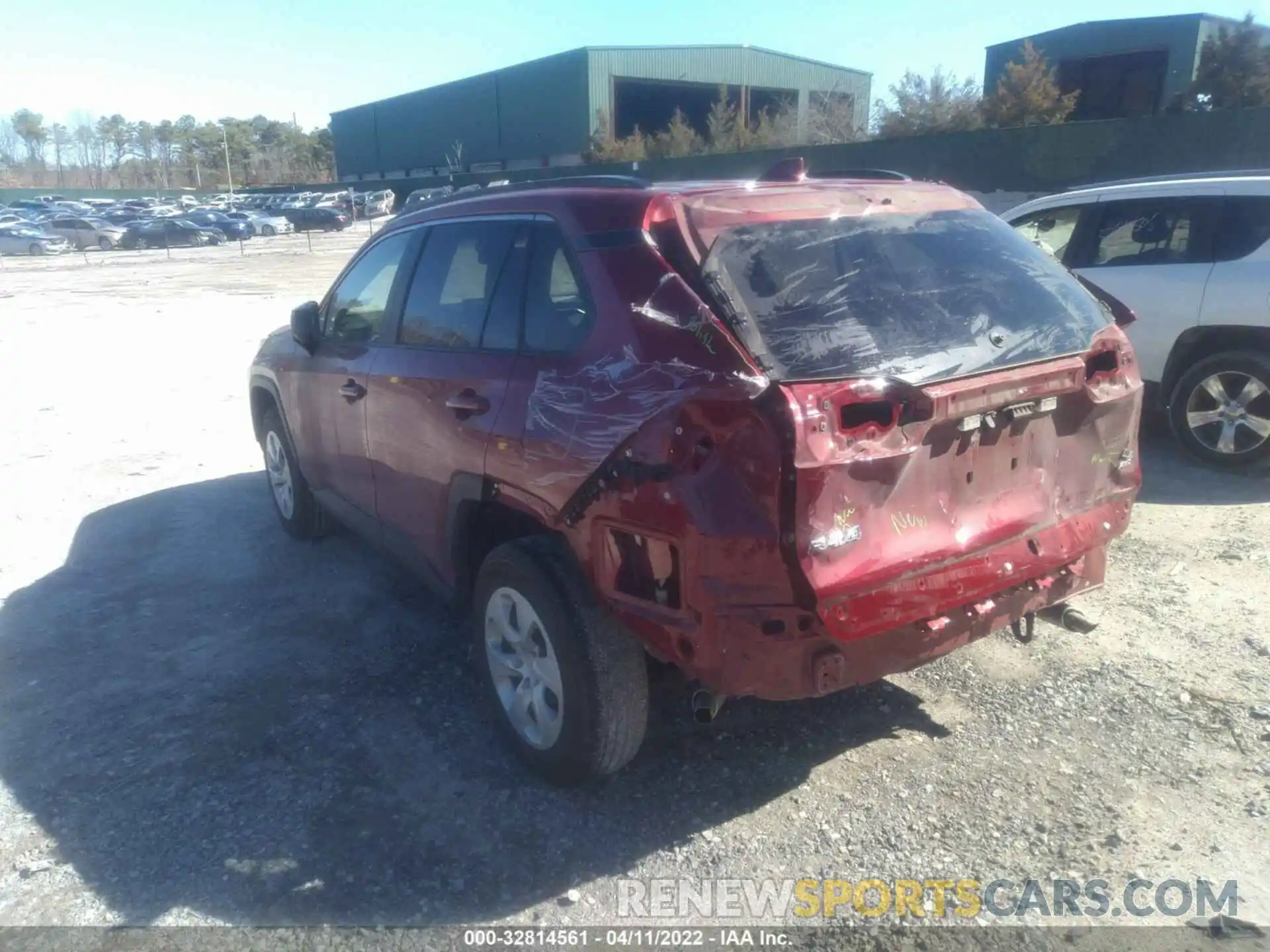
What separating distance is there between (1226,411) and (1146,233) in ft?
4.56

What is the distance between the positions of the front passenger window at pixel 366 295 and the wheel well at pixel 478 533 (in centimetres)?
113

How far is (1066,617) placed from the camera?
11.4 feet

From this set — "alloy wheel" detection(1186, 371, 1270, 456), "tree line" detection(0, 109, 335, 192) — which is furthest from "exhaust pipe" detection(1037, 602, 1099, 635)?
"tree line" detection(0, 109, 335, 192)

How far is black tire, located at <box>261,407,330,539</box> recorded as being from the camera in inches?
221

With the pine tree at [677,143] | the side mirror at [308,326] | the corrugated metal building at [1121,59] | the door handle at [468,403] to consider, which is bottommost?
the door handle at [468,403]

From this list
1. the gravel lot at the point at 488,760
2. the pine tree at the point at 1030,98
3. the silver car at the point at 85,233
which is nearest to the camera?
the gravel lot at the point at 488,760

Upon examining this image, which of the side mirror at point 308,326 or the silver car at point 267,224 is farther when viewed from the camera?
the silver car at point 267,224

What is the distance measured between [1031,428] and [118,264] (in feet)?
129

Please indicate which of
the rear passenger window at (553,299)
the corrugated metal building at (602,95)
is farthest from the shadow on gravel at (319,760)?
the corrugated metal building at (602,95)

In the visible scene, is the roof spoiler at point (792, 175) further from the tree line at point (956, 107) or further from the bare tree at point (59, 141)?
the bare tree at point (59, 141)

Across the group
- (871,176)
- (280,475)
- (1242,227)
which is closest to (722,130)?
(1242,227)

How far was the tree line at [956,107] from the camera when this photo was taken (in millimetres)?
25641

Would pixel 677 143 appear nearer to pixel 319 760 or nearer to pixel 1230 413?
pixel 1230 413

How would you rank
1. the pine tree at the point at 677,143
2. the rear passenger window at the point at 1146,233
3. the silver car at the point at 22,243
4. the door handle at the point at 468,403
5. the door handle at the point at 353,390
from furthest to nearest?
the pine tree at the point at 677,143 → the silver car at the point at 22,243 → the rear passenger window at the point at 1146,233 → the door handle at the point at 353,390 → the door handle at the point at 468,403
